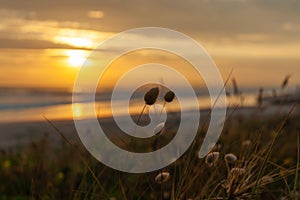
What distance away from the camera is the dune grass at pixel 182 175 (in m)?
3.03

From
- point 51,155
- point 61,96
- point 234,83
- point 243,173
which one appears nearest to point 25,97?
point 61,96

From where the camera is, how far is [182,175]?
3059 millimetres

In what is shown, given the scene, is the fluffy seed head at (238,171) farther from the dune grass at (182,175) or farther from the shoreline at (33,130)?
the shoreline at (33,130)

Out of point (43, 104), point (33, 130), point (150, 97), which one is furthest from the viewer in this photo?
point (43, 104)

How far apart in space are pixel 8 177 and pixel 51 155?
4.52ft

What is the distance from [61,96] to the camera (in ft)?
72.9

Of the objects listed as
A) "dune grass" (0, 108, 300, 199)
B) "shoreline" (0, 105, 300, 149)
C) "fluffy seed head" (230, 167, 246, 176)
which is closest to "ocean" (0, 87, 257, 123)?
"shoreline" (0, 105, 300, 149)

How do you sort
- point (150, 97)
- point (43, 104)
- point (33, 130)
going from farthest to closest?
1. point (43, 104)
2. point (33, 130)
3. point (150, 97)

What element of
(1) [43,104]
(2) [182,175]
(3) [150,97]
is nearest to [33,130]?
(1) [43,104]

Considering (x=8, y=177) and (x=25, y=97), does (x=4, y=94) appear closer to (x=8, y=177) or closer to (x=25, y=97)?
(x=25, y=97)

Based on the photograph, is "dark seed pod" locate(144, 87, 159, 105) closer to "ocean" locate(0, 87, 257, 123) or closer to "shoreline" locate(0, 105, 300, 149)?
"ocean" locate(0, 87, 257, 123)

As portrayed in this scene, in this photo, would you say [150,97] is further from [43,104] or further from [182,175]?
[43,104]

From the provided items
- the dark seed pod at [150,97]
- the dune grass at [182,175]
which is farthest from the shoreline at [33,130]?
the dark seed pod at [150,97]

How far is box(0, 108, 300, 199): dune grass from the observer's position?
303 cm
